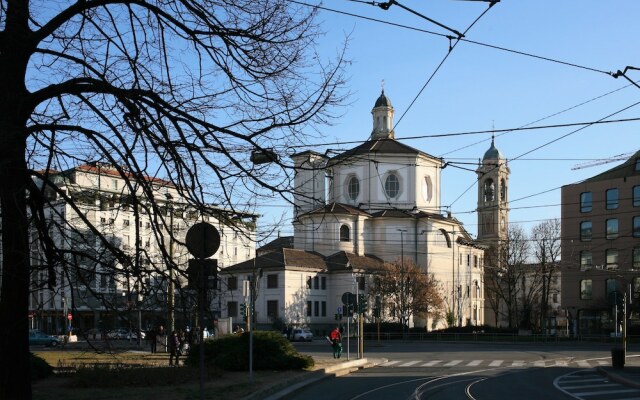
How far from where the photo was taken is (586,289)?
7619cm

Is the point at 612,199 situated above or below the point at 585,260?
above

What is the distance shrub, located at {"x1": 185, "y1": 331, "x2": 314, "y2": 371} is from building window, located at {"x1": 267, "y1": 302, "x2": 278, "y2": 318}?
187 feet

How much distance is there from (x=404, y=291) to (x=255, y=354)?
184 ft

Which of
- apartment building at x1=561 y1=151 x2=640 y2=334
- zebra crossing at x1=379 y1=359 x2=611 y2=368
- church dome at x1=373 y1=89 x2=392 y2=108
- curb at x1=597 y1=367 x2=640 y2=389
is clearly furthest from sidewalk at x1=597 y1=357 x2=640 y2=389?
church dome at x1=373 y1=89 x2=392 y2=108

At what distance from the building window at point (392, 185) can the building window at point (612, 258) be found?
2802 centimetres

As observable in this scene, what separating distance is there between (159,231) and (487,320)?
11386 cm

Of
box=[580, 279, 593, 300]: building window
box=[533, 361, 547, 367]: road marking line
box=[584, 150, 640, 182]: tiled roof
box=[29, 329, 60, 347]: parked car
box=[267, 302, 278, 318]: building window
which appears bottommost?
box=[29, 329, 60, 347]: parked car

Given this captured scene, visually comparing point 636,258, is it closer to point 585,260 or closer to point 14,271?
point 585,260

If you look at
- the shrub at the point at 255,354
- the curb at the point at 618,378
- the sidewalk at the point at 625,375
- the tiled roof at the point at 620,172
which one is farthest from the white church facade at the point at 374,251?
the shrub at the point at 255,354

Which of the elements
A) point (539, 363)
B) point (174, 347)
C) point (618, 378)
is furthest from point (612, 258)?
point (174, 347)

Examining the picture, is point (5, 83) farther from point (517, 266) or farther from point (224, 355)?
point (517, 266)

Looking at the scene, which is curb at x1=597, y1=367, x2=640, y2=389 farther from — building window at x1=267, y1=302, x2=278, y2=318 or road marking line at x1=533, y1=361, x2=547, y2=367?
building window at x1=267, y1=302, x2=278, y2=318

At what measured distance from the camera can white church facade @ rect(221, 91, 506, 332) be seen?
84062mm

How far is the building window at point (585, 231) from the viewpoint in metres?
74.9
